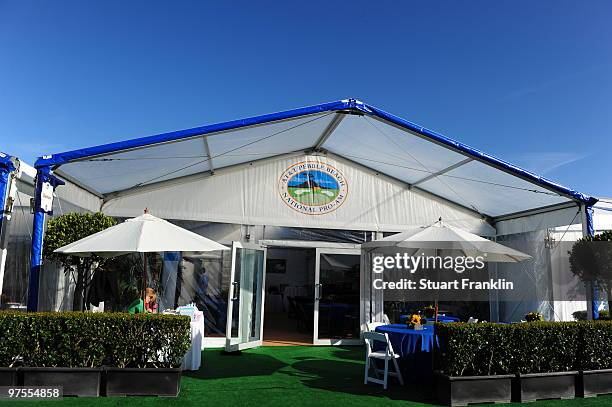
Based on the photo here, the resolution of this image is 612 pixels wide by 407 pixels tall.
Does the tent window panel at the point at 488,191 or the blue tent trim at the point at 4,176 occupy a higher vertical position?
the tent window panel at the point at 488,191

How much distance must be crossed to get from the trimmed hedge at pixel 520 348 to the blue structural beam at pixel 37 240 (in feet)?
14.6

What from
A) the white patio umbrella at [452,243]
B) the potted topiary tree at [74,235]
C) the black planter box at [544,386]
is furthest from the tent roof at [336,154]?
the black planter box at [544,386]

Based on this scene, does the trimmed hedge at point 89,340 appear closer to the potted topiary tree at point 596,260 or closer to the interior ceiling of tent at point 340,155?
the interior ceiling of tent at point 340,155

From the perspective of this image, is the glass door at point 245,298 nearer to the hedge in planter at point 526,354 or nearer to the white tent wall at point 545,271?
the hedge in planter at point 526,354

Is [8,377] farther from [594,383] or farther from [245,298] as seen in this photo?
[594,383]

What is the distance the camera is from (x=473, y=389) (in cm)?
454

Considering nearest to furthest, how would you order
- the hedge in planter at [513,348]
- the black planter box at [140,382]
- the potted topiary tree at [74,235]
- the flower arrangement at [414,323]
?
1. the black planter box at [140,382]
2. the hedge in planter at [513,348]
3. the flower arrangement at [414,323]
4. the potted topiary tree at [74,235]

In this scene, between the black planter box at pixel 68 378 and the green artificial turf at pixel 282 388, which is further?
the green artificial turf at pixel 282 388

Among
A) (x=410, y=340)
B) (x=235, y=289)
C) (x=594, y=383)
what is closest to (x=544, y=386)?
(x=594, y=383)

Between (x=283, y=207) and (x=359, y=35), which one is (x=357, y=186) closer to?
(x=283, y=207)

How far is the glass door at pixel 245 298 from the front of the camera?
7848 mm

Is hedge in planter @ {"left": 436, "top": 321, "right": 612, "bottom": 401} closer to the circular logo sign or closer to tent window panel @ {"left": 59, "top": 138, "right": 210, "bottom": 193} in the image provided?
tent window panel @ {"left": 59, "top": 138, "right": 210, "bottom": 193}

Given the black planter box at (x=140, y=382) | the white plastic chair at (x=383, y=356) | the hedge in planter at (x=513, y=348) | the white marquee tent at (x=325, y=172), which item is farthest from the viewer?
the white marquee tent at (x=325, y=172)

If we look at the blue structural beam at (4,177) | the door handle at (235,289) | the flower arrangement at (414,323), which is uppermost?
the blue structural beam at (4,177)
